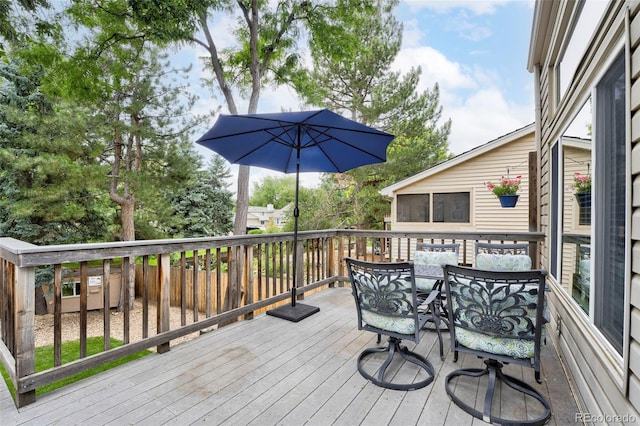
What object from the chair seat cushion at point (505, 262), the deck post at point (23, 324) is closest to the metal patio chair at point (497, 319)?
the chair seat cushion at point (505, 262)

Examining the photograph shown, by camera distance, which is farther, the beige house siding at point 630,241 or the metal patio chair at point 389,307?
the metal patio chair at point 389,307

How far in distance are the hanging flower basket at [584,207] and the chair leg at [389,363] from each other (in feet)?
4.95

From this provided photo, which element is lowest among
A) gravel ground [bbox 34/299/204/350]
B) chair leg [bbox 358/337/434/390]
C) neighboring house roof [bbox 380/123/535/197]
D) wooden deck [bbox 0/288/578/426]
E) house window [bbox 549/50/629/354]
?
gravel ground [bbox 34/299/204/350]

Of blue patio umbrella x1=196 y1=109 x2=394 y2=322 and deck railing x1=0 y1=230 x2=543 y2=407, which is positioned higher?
blue patio umbrella x1=196 y1=109 x2=394 y2=322

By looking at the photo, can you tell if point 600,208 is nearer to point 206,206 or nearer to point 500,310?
point 500,310

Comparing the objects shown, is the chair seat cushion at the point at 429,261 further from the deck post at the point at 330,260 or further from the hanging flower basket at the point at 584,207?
the deck post at the point at 330,260

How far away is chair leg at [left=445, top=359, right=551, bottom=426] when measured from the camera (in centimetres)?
182

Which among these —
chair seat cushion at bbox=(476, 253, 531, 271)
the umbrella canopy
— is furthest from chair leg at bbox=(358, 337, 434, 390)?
the umbrella canopy

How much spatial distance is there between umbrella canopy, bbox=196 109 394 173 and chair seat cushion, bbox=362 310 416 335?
1.78m

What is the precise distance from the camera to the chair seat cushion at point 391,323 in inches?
87.8

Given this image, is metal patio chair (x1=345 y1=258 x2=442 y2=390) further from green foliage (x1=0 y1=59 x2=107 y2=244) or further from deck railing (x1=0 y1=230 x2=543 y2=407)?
green foliage (x1=0 y1=59 x2=107 y2=244)

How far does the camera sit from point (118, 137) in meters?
8.95

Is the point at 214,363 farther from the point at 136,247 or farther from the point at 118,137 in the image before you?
the point at 118,137
